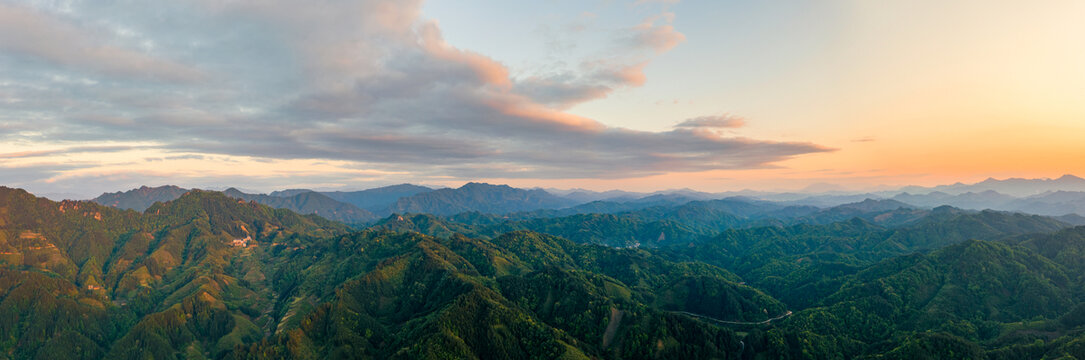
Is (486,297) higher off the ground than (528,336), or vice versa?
(486,297)

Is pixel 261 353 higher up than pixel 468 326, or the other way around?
pixel 468 326

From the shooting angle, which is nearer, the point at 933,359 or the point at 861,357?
the point at 933,359

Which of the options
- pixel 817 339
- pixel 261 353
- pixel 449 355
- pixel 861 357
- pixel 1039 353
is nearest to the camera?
pixel 1039 353

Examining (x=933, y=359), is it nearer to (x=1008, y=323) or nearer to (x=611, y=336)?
(x=1008, y=323)

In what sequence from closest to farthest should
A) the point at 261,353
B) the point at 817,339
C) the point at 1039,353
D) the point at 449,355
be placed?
the point at 1039,353 → the point at 449,355 → the point at 817,339 → the point at 261,353

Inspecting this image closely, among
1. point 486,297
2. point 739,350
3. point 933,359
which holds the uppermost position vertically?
point 486,297

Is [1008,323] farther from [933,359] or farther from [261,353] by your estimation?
[261,353]

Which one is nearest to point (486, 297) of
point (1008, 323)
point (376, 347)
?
point (376, 347)

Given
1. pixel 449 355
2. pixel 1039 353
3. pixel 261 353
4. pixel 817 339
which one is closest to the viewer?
pixel 1039 353

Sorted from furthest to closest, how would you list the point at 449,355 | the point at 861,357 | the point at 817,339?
1. the point at 817,339
2. the point at 861,357
3. the point at 449,355

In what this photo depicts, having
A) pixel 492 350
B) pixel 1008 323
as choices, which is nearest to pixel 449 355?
pixel 492 350
